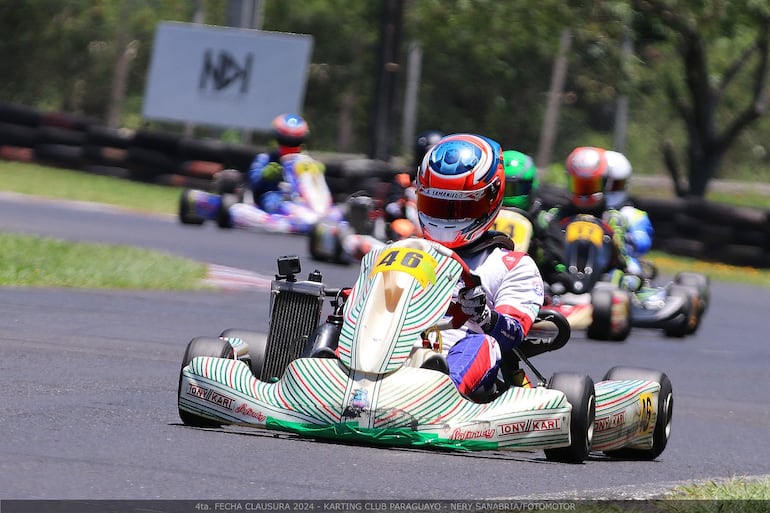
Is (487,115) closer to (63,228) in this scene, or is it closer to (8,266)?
(63,228)

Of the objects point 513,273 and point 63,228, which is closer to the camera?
point 513,273

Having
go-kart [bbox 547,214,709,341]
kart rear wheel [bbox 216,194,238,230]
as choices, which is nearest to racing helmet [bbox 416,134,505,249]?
go-kart [bbox 547,214,709,341]

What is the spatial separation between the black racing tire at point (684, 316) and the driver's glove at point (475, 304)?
265 inches

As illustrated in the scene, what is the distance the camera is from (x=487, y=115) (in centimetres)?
4819

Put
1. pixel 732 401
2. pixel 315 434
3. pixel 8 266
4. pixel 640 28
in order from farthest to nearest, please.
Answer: pixel 640 28, pixel 8 266, pixel 732 401, pixel 315 434

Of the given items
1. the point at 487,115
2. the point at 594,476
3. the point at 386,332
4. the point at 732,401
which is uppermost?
the point at 386,332

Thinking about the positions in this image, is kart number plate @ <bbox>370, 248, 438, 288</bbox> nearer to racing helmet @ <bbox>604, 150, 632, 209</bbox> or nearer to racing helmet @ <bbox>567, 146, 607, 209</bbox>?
racing helmet @ <bbox>567, 146, 607, 209</bbox>

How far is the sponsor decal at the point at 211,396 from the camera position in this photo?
239 inches

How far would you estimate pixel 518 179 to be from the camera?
11.1m

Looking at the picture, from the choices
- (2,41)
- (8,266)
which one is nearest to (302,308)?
(8,266)

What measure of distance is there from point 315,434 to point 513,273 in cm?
121

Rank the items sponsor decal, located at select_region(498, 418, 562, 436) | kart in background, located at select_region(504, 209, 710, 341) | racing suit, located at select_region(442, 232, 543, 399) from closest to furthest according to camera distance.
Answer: sponsor decal, located at select_region(498, 418, 562, 436)
racing suit, located at select_region(442, 232, 543, 399)
kart in background, located at select_region(504, 209, 710, 341)

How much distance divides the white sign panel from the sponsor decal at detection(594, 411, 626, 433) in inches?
889

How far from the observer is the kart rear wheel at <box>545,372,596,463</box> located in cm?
614
